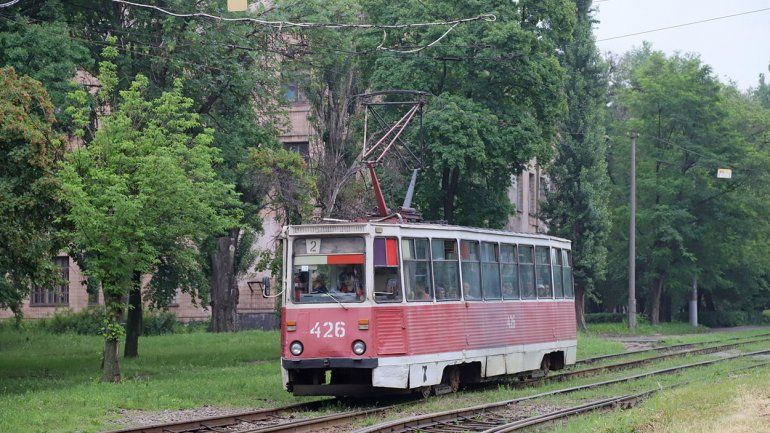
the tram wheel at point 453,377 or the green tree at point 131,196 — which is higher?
the green tree at point 131,196

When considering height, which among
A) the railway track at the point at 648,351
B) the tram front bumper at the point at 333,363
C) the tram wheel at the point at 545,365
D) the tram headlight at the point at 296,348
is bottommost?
the railway track at the point at 648,351

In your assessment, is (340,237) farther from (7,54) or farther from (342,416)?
(7,54)

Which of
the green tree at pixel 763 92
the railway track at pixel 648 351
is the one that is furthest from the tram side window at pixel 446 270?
the green tree at pixel 763 92

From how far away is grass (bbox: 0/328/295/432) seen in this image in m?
16.8

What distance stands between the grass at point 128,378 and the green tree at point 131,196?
7.73 feet

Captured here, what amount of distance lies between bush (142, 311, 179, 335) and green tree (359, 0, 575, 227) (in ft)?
57.5

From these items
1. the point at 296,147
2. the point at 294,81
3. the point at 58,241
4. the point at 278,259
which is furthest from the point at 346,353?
the point at 296,147

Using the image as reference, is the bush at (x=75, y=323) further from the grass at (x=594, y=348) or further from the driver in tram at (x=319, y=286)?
the driver in tram at (x=319, y=286)

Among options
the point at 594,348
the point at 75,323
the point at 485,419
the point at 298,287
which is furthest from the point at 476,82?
the point at 75,323

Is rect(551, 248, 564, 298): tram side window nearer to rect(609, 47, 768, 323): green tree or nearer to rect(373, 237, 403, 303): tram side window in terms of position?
rect(373, 237, 403, 303): tram side window

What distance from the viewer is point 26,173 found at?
20.8 meters

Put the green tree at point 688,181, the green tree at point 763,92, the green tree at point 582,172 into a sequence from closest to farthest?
1. the green tree at point 582,172
2. the green tree at point 688,181
3. the green tree at point 763,92

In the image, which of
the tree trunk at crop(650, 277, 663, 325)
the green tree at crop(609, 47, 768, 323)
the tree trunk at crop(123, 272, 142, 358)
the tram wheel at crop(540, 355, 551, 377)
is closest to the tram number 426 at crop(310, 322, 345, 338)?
the tram wheel at crop(540, 355, 551, 377)

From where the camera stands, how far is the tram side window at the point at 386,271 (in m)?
18.1
